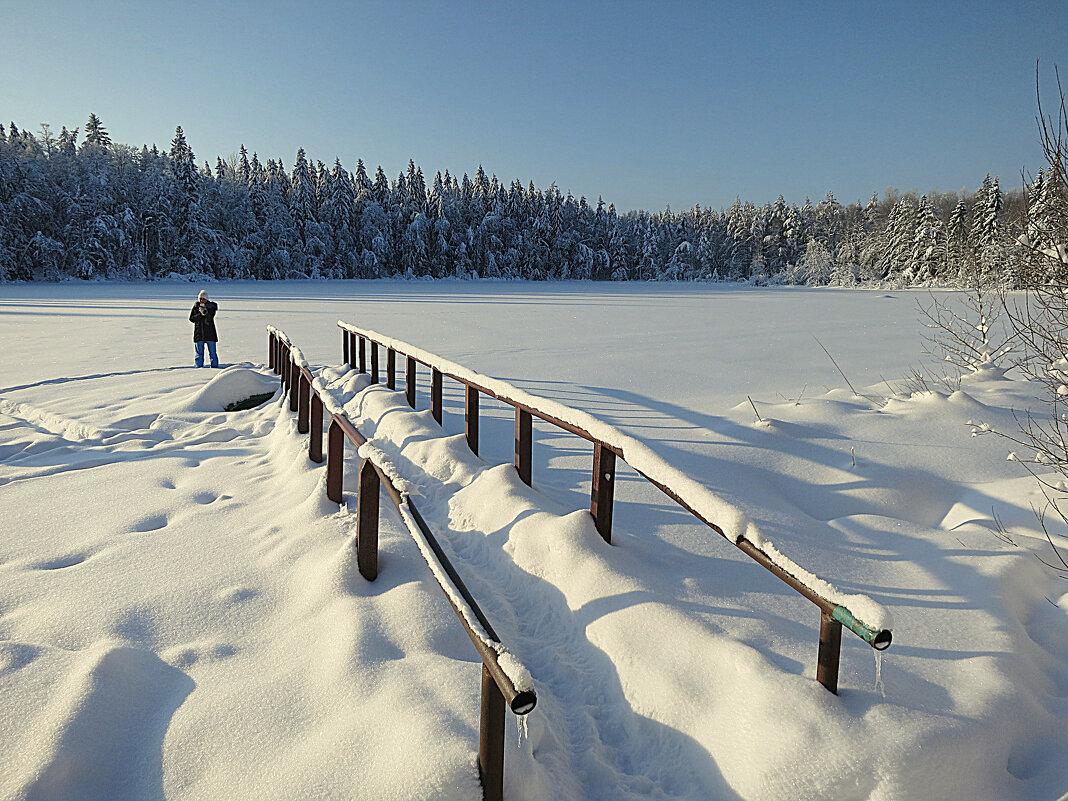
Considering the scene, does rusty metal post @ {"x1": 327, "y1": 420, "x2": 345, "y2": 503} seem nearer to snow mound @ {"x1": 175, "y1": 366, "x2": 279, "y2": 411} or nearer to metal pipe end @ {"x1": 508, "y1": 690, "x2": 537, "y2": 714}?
metal pipe end @ {"x1": 508, "y1": 690, "x2": 537, "y2": 714}

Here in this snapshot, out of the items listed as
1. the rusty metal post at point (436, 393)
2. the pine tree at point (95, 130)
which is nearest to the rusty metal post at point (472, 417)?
the rusty metal post at point (436, 393)

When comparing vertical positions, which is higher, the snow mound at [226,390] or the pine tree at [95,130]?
the pine tree at [95,130]

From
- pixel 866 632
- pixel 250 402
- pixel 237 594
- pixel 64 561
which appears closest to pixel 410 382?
pixel 250 402

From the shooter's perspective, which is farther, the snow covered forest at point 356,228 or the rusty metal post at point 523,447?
the snow covered forest at point 356,228

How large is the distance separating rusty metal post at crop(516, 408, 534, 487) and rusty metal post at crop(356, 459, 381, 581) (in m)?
1.38

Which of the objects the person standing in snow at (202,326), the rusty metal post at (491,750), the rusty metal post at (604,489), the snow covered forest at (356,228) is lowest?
the rusty metal post at (491,750)

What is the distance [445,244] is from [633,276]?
1313 inches

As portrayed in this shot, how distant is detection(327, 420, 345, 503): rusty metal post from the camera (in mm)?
3516

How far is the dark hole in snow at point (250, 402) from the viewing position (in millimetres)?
7883

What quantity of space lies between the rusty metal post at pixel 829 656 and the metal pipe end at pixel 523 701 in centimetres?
127

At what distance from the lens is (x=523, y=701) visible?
1.33 m

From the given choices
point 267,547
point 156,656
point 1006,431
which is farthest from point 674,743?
point 1006,431

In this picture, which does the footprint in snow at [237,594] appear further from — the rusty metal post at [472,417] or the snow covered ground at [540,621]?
the rusty metal post at [472,417]

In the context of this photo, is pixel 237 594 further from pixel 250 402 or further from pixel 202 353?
pixel 202 353
